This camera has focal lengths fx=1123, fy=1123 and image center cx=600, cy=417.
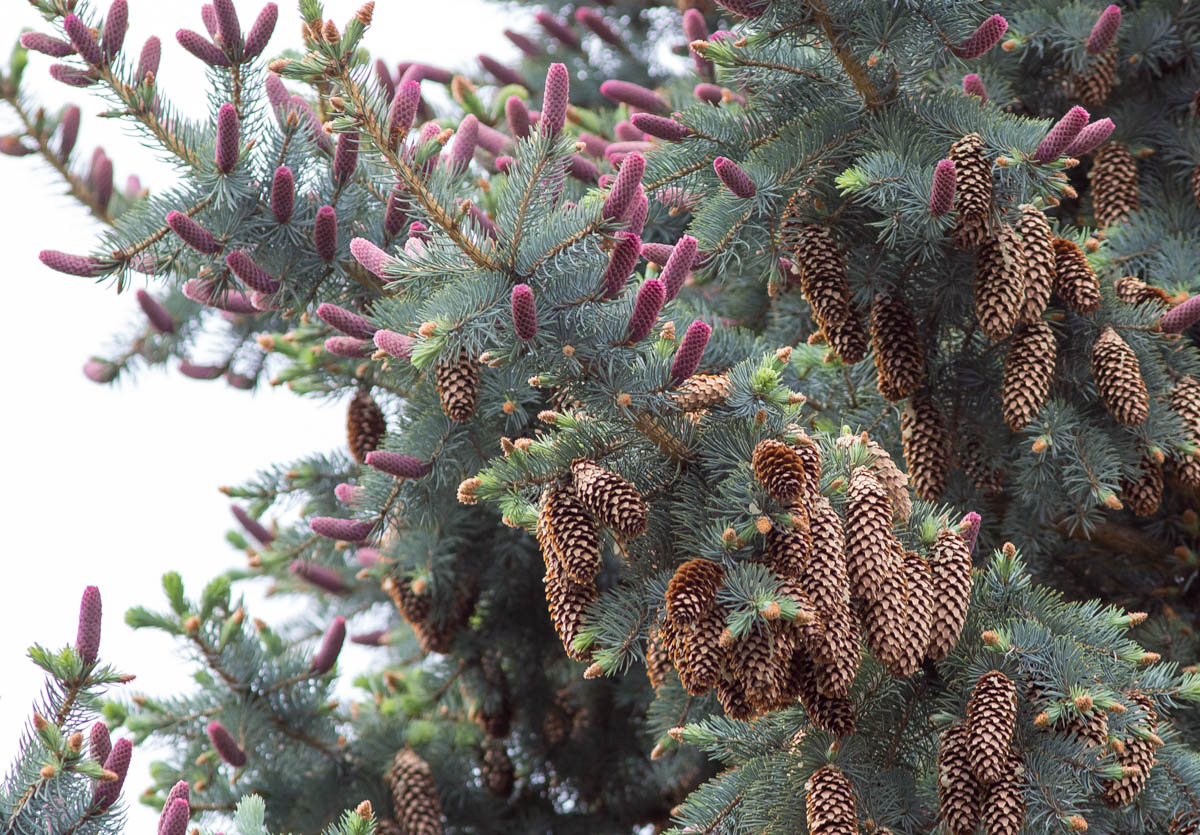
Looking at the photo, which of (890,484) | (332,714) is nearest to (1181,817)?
(890,484)

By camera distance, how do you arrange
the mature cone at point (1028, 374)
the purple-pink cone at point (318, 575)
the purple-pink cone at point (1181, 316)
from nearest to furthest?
the mature cone at point (1028, 374) < the purple-pink cone at point (1181, 316) < the purple-pink cone at point (318, 575)

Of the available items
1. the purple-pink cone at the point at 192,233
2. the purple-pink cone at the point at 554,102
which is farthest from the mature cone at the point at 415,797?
the purple-pink cone at the point at 554,102

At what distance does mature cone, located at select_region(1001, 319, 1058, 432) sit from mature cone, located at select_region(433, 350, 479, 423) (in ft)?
3.23

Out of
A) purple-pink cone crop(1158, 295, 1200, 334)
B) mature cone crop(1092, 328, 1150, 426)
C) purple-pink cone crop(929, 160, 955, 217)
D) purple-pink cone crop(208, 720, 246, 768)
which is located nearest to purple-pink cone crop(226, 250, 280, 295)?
purple-pink cone crop(208, 720, 246, 768)

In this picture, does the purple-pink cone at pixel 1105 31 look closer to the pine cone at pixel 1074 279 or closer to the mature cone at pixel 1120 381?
the pine cone at pixel 1074 279

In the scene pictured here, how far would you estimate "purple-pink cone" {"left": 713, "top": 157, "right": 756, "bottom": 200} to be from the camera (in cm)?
189

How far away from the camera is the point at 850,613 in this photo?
1.56 metres

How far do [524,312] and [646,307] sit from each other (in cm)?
18

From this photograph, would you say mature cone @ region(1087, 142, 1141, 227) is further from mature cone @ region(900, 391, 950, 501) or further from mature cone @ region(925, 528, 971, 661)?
mature cone @ region(925, 528, 971, 661)

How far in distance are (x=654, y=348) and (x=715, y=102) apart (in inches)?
45.2

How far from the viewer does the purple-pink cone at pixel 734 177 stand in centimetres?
189

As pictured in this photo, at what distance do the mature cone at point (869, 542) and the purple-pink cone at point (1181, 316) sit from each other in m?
0.90

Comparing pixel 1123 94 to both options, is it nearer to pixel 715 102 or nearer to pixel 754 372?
pixel 715 102

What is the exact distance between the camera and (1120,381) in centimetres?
208
